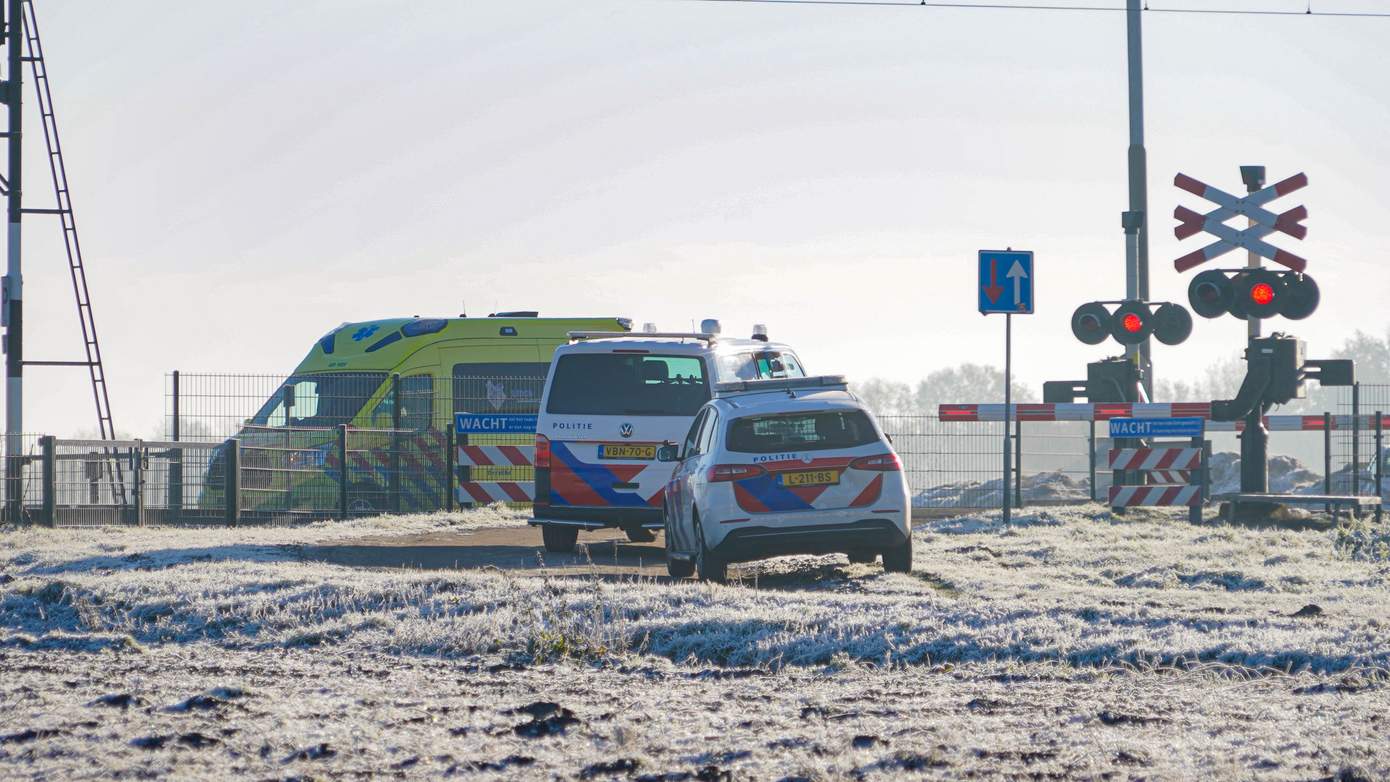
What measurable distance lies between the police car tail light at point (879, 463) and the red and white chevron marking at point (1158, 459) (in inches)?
289

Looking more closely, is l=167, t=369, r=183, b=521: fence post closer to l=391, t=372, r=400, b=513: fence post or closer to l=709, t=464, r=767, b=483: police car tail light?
l=391, t=372, r=400, b=513: fence post

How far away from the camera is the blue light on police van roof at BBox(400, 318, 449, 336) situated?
22500 millimetres

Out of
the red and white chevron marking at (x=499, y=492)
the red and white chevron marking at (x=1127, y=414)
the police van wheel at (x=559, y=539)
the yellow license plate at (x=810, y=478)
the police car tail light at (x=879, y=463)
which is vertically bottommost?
the police van wheel at (x=559, y=539)

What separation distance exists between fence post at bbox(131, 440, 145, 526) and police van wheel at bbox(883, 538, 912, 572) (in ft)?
32.6

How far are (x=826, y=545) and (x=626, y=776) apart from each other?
284 inches

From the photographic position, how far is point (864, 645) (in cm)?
929

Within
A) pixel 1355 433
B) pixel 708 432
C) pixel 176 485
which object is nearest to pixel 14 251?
pixel 176 485

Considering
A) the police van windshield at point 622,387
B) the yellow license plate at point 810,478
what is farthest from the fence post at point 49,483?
the yellow license plate at point 810,478

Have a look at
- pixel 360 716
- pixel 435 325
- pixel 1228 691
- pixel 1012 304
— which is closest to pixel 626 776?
pixel 360 716

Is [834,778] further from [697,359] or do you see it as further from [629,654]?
[697,359]

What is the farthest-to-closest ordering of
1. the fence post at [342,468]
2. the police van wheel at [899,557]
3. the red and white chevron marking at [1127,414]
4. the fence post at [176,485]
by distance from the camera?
the fence post at [342,468] < the red and white chevron marking at [1127,414] < the fence post at [176,485] < the police van wheel at [899,557]

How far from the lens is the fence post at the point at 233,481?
1989 centimetres

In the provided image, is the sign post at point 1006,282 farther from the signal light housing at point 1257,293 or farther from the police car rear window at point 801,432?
the police car rear window at point 801,432

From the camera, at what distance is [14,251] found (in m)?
22.2
